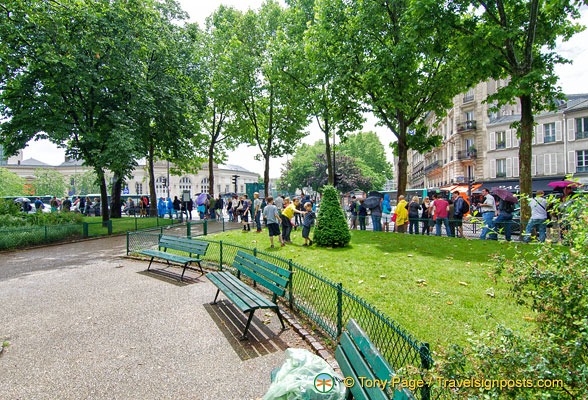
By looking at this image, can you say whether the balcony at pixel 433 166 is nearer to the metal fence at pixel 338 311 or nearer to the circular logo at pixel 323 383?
the metal fence at pixel 338 311

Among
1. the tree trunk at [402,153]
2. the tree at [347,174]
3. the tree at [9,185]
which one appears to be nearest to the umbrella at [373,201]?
the tree trunk at [402,153]

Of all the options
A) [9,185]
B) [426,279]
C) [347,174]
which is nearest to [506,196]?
[426,279]

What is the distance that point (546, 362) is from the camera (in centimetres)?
191

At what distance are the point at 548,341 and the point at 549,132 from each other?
139 feet

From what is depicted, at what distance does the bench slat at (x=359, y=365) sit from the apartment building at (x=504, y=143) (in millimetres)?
31112

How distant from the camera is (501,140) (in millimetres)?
37250

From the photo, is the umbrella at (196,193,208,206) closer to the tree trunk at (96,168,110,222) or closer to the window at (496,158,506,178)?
the tree trunk at (96,168,110,222)

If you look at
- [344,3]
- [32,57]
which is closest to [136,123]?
[32,57]

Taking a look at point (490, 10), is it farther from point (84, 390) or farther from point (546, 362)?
point (84, 390)

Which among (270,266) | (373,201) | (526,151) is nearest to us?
(270,266)

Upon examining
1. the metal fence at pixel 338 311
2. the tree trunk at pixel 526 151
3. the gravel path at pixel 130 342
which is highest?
the tree trunk at pixel 526 151

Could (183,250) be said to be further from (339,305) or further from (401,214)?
(401,214)

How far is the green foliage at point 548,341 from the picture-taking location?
192 cm

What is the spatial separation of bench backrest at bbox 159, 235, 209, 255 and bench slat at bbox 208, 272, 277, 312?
2.03 metres
